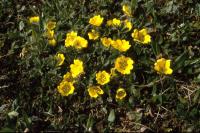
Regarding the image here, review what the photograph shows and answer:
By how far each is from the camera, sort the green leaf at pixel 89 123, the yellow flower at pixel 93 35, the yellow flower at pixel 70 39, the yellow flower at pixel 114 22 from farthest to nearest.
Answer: the yellow flower at pixel 114 22 → the yellow flower at pixel 93 35 → the yellow flower at pixel 70 39 → the green leaf at pixel 89 123

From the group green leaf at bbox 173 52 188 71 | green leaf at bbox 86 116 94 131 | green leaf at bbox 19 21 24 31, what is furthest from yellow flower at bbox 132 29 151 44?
green leaf at bbox 19 21 24 31

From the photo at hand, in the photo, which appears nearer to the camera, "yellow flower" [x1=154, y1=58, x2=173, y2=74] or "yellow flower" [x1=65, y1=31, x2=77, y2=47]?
"yellow flower" [x1=154, y1=58, x2=173, y2=74]

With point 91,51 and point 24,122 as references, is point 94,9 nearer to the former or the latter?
point 91,51

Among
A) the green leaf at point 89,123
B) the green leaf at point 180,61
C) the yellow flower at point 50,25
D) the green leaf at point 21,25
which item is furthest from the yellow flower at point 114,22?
the green leaf at point 89,123

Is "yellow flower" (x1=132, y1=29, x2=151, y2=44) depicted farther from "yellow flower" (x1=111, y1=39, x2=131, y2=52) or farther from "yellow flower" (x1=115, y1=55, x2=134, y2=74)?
"yellow flower" (x1=115, y1=55, x2=134, y2=74)

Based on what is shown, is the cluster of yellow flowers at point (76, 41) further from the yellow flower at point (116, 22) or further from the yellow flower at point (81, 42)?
the yellow flower at point (116, 22)

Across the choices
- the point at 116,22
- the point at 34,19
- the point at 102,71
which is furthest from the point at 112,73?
the point at 34,19

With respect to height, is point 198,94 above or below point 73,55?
below

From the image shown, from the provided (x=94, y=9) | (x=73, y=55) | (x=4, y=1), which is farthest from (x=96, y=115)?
(x=4, y=1)
